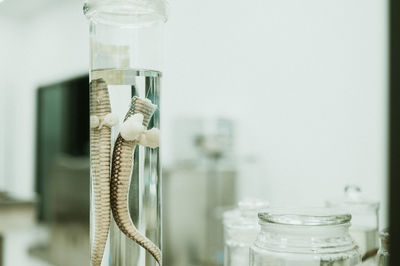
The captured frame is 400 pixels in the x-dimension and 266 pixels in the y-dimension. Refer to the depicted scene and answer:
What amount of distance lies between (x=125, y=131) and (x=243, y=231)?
202 millimetres

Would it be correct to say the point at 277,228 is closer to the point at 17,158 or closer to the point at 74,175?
the point at 74,175

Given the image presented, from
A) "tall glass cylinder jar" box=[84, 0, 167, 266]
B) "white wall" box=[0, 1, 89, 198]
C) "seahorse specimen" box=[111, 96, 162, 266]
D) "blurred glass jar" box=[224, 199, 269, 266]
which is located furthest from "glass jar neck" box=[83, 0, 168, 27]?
"white wall" box=[0, 1, 89, 198]

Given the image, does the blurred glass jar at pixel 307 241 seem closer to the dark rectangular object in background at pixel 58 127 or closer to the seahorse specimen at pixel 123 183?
the seahorse specimen at pixel 123 183

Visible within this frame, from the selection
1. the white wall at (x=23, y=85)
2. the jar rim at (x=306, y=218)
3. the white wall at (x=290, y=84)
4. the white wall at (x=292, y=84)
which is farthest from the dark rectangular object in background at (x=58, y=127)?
the jar rim at (x=306, y=218)

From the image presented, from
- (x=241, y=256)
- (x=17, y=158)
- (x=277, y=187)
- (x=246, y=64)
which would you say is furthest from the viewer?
(x=17, y=158)

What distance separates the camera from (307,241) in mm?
480

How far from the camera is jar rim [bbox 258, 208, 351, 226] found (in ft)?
1.56

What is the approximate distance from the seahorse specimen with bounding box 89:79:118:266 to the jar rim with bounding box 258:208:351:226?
0.59 feet

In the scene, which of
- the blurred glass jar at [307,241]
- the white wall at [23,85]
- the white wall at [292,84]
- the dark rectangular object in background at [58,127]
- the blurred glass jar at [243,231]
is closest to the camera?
the blurred glass jar at [307,241]

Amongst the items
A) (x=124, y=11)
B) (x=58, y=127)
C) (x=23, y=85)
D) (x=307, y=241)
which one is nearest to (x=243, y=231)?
(x=307, y=241)

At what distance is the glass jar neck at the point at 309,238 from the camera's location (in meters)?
0.48

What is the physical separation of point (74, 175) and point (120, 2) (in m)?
3.82

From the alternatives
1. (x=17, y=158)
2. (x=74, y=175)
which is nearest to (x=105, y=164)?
(x=74, y=175)

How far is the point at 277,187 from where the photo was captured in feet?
11.8
